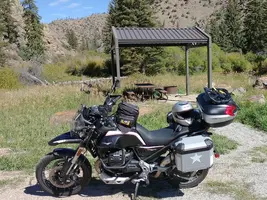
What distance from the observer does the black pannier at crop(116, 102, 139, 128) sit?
3584mm

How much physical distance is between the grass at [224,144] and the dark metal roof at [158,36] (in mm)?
6103

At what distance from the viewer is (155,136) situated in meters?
Result: 3.76

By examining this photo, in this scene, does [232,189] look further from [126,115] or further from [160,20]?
[160,20]

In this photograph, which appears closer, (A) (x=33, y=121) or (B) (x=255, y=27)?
(A) (x=33, y=121)

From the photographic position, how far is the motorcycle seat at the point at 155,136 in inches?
145

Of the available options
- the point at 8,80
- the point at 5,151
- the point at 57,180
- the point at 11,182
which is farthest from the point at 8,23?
the point at 57,180

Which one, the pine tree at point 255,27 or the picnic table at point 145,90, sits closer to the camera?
the picnic table at point 145,90

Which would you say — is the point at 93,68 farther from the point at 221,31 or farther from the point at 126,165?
the point at 126,165

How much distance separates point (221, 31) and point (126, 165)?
123 ft

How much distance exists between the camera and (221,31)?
125ft

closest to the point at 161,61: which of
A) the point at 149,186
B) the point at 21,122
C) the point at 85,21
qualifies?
the point at 21,122

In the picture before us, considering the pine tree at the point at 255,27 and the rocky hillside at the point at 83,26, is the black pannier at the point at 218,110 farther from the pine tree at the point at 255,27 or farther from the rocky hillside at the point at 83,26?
the rocky hillside at the point at 83,26

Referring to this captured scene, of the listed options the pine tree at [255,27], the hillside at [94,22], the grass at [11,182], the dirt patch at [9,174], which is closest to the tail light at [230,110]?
the grass at [11,182]

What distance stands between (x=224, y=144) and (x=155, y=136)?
2.70 meters
